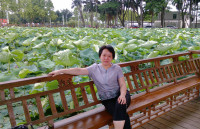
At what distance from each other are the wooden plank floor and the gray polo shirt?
23.0 inches

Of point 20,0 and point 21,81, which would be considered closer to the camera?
point 21,81

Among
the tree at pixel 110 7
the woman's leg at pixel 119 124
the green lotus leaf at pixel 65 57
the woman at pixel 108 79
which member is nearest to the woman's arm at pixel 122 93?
the woman at pixel 108 79

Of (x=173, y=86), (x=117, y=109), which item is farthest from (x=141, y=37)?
(x=117, y=109)

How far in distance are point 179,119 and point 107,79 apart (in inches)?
41.7

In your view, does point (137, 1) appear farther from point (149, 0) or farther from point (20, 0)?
point (20, 0)

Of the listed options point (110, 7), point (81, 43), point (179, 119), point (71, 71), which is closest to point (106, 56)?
point (71, 71)

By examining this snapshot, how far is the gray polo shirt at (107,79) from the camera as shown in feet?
5.36

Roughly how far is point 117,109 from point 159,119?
2.65 feet

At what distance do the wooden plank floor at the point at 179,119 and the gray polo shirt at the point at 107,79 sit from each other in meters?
0.58

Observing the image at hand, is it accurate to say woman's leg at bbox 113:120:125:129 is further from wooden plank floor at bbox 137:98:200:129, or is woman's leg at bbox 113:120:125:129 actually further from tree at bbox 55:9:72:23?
tree at bbox 55:9:72:23

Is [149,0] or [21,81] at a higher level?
[149,0]

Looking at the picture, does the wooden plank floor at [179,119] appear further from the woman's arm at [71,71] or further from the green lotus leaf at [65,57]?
the green lotus leaf at [65,57]

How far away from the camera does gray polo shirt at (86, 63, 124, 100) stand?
163 centimetres

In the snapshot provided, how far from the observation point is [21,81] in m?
1.32
